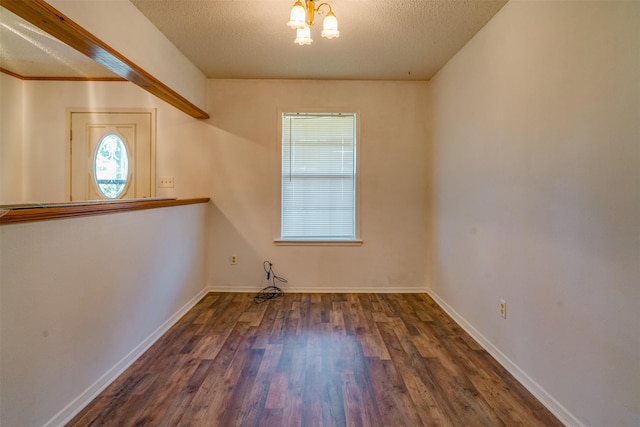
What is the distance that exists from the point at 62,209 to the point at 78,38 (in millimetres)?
972

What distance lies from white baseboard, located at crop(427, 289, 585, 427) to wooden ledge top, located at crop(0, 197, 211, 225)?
2.74 metres

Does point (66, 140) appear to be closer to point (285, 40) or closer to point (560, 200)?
point (285, 40)

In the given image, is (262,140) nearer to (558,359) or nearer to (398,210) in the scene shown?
(398,210)

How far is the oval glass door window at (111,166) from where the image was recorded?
3.17 m

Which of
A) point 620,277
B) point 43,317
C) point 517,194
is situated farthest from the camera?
point 517,194

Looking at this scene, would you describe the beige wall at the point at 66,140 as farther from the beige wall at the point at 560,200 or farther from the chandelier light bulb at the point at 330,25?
the beige wall at the point at 560,200

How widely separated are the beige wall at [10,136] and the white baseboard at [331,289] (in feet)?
8.15

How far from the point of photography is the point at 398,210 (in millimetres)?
3322

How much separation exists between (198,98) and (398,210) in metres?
2.60

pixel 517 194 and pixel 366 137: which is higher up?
pixel 366 137

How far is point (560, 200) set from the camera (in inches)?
57.7

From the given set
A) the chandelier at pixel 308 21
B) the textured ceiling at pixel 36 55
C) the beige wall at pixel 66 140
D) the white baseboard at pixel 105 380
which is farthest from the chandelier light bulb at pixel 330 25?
the white baseboard at pixel 105 380

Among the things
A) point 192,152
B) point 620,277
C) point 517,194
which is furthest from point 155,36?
point 620,277

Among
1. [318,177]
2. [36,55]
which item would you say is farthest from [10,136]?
[318,177]
